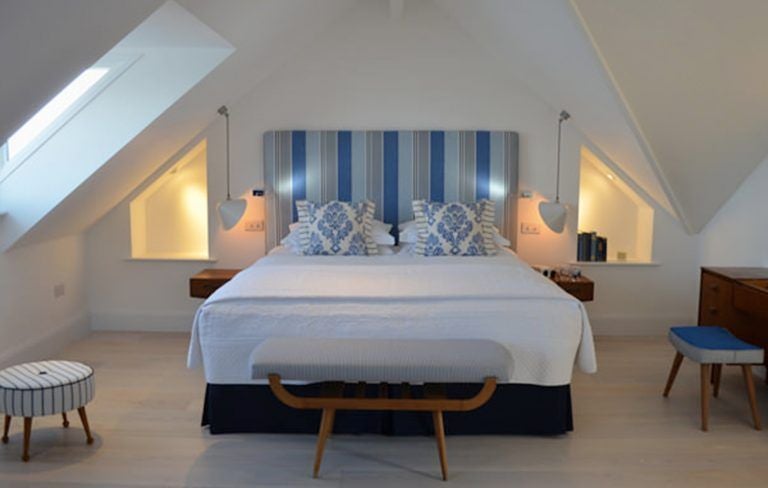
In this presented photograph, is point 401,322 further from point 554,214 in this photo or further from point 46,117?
point 46,117

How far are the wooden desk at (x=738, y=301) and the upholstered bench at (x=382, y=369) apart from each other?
1.58 meters

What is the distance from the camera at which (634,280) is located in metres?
5.03

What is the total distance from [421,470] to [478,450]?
33cm

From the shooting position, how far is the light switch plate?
16.5ft

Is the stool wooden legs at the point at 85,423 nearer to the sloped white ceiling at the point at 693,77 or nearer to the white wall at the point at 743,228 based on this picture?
the sloped white ceiling at the point at 693,77

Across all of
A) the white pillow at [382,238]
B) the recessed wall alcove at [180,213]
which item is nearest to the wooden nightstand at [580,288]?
the white pillow at [382,238]

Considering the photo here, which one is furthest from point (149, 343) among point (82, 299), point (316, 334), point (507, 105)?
point (507, 105)

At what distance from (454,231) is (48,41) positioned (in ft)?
8.69

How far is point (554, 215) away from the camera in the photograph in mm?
4641

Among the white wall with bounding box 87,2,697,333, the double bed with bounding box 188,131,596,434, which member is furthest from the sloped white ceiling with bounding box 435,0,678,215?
the double bed with bounding box 188,131,596,434

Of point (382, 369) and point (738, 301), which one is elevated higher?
point (738, 301)

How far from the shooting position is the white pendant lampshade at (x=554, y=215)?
4641mm

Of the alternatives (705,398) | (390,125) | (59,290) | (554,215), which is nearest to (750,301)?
(705,398)

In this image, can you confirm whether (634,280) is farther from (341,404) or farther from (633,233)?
(341,404)
